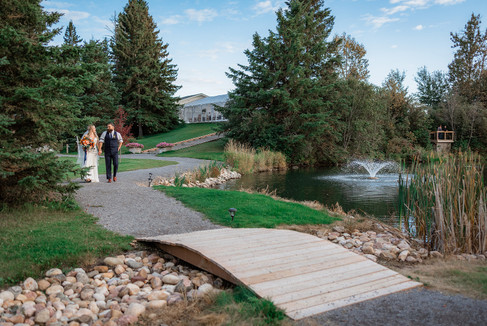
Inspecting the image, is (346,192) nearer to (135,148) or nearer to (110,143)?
(110,143)

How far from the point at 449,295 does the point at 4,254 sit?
5.16 metres

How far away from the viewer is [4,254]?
15.1 ft

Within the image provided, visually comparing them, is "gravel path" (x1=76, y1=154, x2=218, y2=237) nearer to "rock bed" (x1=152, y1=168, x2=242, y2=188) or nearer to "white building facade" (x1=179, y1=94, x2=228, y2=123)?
"rock bed" (x1=152, y1=168, x2=242, y2=188)

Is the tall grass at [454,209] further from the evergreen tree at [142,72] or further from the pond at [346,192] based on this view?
the evergreen tree at [142,72]

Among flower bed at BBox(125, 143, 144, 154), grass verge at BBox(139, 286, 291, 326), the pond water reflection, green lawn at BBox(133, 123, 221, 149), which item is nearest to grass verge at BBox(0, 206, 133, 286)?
grass verge at BBox(139, 286, 291, 326)

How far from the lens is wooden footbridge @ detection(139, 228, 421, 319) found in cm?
358

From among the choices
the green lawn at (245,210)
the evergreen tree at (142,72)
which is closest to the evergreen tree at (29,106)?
the green lawn at (245,210)

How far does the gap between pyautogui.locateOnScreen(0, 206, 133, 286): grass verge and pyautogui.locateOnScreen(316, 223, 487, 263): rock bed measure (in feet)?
11.5

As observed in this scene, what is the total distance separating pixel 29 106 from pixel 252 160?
51.8 ft

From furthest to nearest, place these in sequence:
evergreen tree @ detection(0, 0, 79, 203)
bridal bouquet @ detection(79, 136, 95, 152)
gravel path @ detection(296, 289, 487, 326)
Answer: bridal bouquet @ detection(79, 136, 95, 152) → evergreen tree @ detection(0, 0, 79, 203) → gravel path @ detection(296, 289, 487, 326)

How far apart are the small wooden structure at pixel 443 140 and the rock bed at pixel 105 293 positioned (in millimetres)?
35557

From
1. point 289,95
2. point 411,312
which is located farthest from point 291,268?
point 289,95

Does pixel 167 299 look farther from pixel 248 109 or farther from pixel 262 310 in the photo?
pixel 248 109

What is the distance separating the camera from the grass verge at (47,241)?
173 inches
